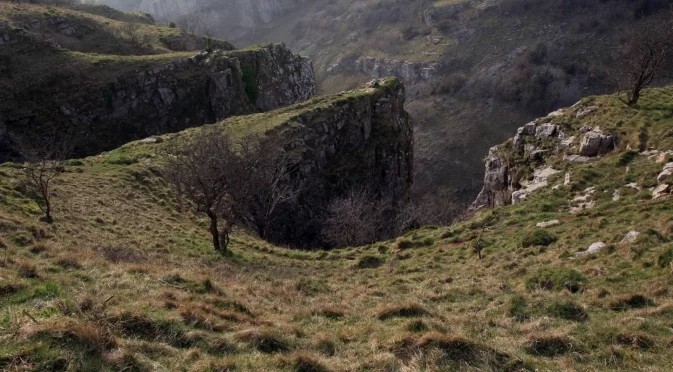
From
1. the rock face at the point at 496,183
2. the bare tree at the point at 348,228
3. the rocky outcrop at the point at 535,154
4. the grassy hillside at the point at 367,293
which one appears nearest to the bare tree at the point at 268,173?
the bare tree at the point at 348,228

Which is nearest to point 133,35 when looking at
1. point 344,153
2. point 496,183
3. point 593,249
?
point 344,153

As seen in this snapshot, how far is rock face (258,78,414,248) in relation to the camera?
44406mm

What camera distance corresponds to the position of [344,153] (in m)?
53.2

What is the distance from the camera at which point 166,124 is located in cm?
5578

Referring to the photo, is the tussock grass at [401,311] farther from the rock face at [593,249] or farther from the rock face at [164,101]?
the rock face at [164,101]

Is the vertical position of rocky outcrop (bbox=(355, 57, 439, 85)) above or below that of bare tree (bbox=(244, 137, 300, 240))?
above

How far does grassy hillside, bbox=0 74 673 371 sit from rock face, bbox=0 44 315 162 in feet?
89.1

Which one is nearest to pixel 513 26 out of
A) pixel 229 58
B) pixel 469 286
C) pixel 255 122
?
pixel 229 58

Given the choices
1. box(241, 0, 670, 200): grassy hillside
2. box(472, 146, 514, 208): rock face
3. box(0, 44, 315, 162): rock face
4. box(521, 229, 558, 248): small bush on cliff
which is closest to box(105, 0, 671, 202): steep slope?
box(241, 0, 670, 200): grassy hillside

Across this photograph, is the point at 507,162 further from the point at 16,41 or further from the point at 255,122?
the point at 16,41

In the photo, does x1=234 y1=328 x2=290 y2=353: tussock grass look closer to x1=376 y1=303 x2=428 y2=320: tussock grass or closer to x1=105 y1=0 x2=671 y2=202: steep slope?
x1=376 y1=303 x2=428 y2=320: tussock grass

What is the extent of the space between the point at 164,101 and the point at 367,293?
1931 inches

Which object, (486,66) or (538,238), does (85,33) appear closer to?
(538,238)

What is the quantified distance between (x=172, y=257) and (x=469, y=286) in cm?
1305
